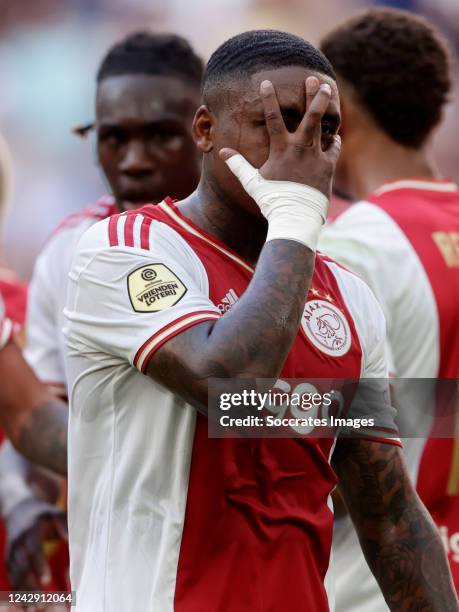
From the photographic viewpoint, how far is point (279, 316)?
8.18ft

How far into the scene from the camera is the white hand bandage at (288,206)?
2627 mm

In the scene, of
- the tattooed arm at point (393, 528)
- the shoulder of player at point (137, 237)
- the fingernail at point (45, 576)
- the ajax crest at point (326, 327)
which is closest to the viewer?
the shoulder of player at point (137, 237)

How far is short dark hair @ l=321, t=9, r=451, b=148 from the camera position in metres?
4.81

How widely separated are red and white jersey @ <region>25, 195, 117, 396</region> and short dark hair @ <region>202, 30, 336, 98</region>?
227cm

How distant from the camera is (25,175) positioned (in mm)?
13258

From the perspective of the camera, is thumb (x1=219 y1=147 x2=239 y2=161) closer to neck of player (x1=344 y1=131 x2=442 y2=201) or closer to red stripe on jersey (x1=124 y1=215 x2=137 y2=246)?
red stripe on jersey (x1=124 y1=215 x2=137 y2=246)

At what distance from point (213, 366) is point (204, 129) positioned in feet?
2.35

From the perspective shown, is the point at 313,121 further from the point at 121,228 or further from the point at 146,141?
the point at 146,141

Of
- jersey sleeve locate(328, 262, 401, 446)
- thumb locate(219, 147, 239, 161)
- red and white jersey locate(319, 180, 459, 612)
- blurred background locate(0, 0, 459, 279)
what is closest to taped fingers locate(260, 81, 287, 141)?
thumb locate(219, 147, 239, 161)

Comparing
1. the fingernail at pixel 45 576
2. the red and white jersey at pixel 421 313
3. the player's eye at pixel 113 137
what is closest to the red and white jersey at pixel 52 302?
the player's eye at pixel 113 137

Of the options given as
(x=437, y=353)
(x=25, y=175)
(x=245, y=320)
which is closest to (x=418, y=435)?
(x=437, y=353)

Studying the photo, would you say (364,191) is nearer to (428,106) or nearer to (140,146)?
(428,106)

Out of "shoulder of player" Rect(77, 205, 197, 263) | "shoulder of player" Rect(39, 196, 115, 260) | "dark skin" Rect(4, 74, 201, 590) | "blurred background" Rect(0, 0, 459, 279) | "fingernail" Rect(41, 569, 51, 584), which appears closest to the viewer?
"shoulder of player" Rect(77, 205, 197, 263)

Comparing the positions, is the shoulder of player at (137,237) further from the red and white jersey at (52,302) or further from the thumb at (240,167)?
the red and white jersey at (52,302)
